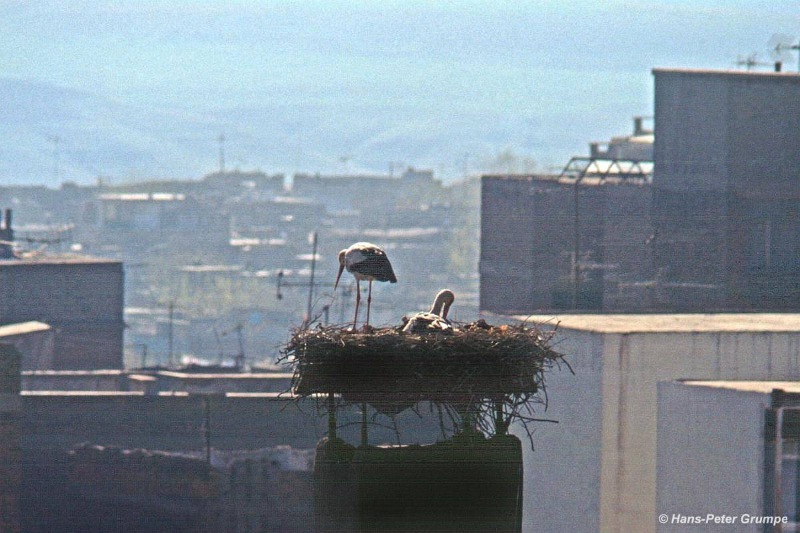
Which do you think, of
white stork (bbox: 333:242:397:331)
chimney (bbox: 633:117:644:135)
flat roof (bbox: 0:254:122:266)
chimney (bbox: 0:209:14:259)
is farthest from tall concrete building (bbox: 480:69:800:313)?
chimney (bbox: 0:209:14:259)

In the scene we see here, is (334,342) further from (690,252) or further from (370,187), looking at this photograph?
(370,187)

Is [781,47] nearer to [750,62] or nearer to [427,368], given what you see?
[750,62]

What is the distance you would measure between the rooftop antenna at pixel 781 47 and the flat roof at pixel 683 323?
14.3 meters

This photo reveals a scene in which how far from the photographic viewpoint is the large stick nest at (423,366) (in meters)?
7.69

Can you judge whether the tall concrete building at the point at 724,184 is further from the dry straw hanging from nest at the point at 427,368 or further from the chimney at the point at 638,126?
the chimney at the point at 638,126

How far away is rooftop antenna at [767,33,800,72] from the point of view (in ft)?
95.8

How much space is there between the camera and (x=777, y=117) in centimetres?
2161

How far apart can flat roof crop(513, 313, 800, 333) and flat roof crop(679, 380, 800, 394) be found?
1082 millimetres

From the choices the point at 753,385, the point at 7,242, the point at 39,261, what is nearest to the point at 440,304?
the point at 753,385

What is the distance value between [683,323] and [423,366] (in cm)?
697

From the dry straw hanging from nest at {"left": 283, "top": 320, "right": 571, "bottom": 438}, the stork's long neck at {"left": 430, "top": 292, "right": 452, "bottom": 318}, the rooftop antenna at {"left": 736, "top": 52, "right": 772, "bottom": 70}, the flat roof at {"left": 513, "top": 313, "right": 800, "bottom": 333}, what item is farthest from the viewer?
the rooftop antenna at {"left": 736, "top": 52, "right": 772, "bottom": 70}

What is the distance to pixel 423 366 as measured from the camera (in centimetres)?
794

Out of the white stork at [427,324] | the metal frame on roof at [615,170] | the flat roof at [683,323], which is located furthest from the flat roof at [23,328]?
the white stork at [427,324]

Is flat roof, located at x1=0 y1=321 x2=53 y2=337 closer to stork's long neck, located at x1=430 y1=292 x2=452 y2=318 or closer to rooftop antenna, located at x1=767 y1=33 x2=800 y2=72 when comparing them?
rooftop antenna, located at x1=767 y1=33 x2=800 y2=72
